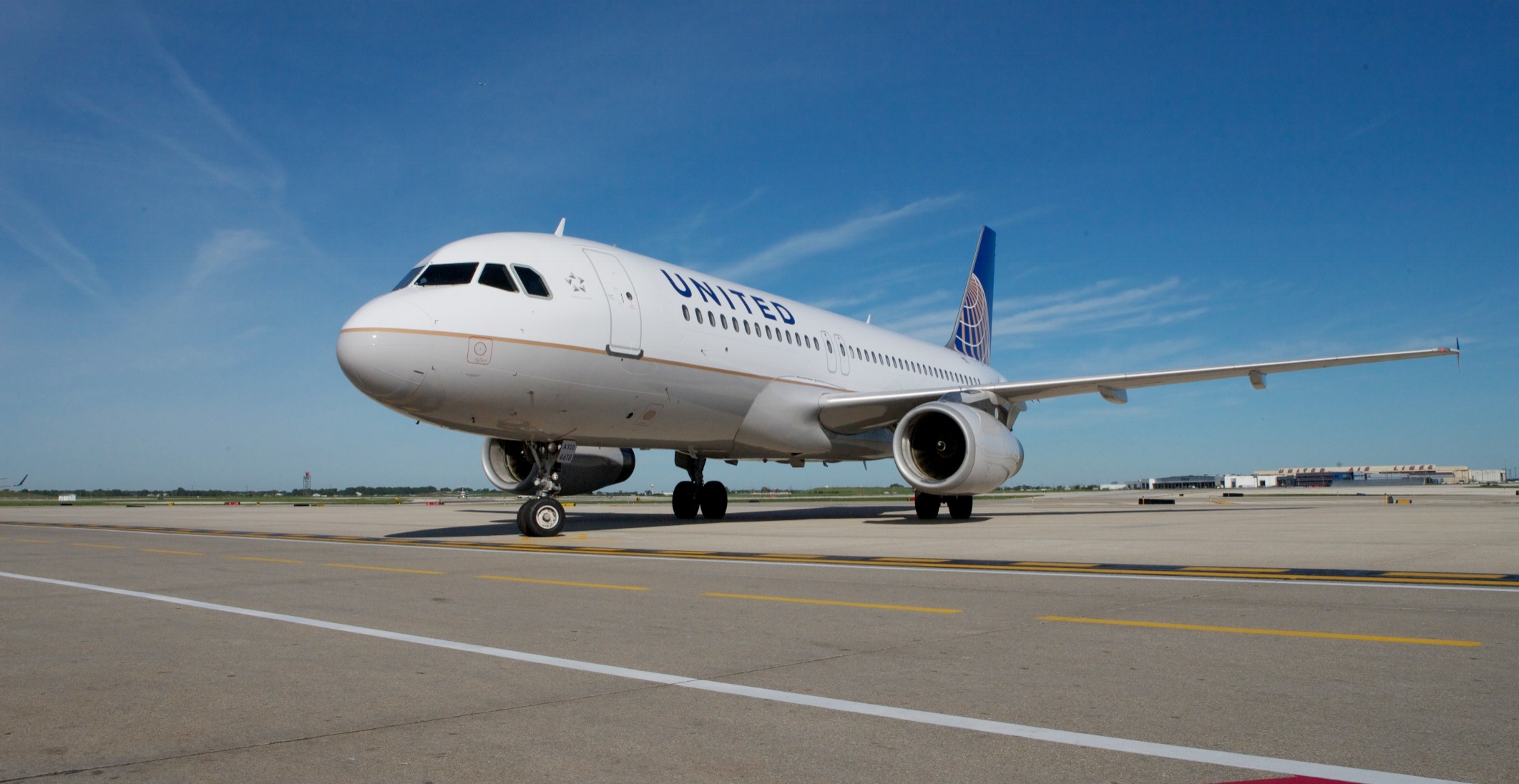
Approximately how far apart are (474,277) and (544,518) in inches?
158

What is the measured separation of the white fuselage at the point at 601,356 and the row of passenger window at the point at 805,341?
40 mm

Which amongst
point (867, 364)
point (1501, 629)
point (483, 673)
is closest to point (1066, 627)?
point (1501, 629)

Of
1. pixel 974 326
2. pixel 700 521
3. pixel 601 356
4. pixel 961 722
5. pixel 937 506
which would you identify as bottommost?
pixel 961 722

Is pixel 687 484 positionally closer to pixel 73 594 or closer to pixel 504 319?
pixel 504 319

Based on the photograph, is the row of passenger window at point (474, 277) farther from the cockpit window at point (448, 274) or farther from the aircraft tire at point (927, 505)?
the aircraft tire at point (927, 505)

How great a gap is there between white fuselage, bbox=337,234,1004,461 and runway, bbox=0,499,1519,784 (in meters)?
4.32

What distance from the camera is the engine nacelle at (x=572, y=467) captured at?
18.9 m

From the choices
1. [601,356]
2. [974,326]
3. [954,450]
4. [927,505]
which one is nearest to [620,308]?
[601,356]

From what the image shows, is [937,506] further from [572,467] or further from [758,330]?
[572,467]

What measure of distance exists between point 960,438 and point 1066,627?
456 inches

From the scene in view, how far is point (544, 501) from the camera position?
15156 millimetres

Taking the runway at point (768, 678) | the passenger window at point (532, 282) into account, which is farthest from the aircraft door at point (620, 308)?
the runway at point (768, 678)

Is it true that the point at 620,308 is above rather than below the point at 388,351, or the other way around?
above

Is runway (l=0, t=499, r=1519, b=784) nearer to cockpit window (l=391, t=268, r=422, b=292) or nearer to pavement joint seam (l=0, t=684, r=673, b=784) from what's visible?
pavement joint seam (l=0, t=684, r=673, b=784)
